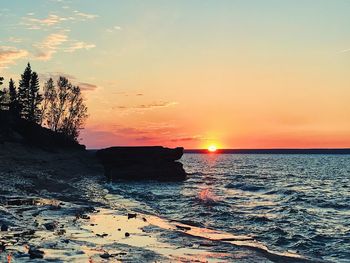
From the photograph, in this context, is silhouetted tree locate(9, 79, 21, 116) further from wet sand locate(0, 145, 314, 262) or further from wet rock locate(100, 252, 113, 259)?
wet rock locate(100, 252, 113, 259)

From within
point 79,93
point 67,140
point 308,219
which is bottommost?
point 308,219

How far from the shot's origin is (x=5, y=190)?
95.3ft

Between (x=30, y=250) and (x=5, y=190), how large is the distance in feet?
61.0

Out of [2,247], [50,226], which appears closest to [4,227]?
[50,226]

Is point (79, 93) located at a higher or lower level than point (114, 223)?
higher

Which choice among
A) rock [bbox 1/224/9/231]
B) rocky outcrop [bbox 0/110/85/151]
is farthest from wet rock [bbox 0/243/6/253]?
rocky outcrop [bbox 0/110/85/151]

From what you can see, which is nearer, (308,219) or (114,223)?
(114,223)

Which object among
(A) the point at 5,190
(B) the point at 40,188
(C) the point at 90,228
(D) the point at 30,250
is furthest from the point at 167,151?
(D) the point at 30,250

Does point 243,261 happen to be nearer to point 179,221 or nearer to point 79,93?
point 179,221

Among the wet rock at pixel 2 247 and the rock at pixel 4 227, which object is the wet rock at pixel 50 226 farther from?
the wet rock at pixel 2 247

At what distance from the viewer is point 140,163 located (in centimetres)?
6731

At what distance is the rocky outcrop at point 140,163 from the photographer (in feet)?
217

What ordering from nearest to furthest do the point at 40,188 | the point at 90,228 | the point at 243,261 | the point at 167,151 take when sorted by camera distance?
the point at 243,261 → the point at 90,228 → the point at 40,188 → the point at 167,151

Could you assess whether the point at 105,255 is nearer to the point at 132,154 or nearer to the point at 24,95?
the point at 132,154
